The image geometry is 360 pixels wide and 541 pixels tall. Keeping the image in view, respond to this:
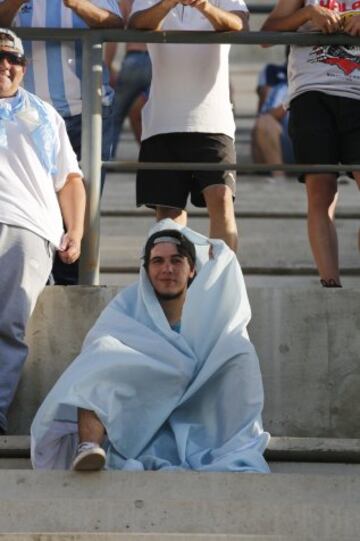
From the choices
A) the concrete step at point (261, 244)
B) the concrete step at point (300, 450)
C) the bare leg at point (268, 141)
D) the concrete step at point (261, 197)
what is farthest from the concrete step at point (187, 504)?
the bare leg at point (268, 141)

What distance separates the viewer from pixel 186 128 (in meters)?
7.12

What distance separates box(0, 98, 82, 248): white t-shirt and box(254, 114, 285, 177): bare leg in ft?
13.6

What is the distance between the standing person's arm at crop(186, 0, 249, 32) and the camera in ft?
22.5

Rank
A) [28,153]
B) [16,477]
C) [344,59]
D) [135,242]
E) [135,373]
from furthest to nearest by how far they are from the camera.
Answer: [135,242], [344,59], [28,153], [135,373], [16,477]

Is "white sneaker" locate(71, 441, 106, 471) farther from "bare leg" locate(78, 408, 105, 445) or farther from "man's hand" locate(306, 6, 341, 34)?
"man's hand" locate(306, 6, 341, 34)

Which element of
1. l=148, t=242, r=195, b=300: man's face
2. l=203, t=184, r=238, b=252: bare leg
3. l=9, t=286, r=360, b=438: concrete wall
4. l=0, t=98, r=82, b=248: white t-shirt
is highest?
l=0, t=98, r=82, b=248: white t-shirt

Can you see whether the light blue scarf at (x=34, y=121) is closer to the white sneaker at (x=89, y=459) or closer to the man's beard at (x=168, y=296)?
the man's beard at (x=168, y=296)

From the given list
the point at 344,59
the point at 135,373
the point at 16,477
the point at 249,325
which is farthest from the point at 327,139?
the point at 16,477

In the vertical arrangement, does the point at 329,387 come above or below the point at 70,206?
below

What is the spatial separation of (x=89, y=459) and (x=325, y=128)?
6.81ft

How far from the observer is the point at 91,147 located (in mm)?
7012

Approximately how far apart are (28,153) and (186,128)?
0.78 meters

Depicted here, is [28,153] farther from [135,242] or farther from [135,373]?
[135,242]

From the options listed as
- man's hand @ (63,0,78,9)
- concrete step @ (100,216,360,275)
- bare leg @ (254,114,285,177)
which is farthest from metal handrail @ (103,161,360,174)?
bare leg @ (254,114,285,177)
